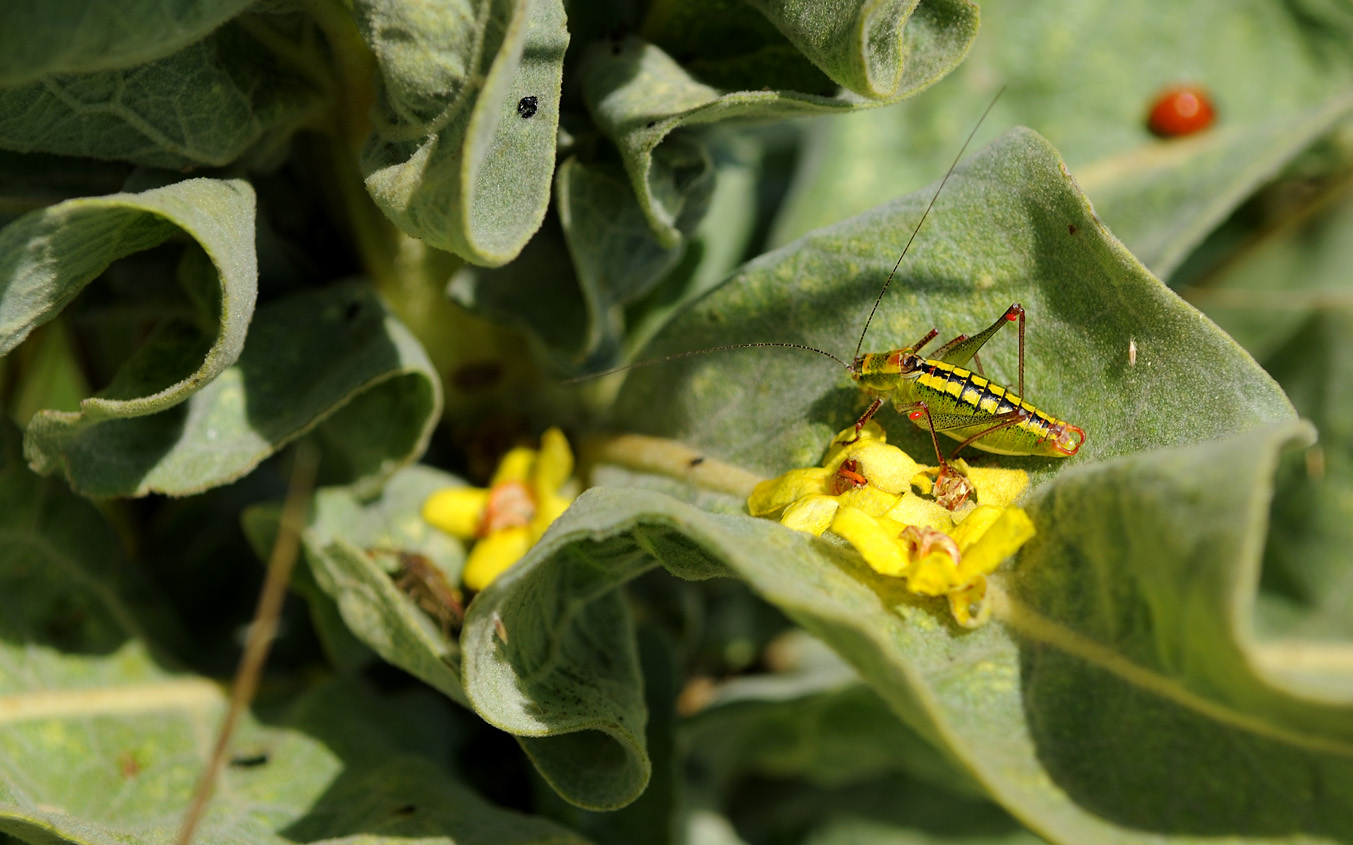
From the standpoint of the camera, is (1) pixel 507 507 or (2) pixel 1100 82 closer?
(1) pixel 507 507

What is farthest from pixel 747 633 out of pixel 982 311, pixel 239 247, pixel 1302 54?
pixel 1302 54

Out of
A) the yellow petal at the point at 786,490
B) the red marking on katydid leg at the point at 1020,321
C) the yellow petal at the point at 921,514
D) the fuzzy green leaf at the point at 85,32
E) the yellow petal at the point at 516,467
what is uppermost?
the fuzzy green leaf at the point at 85,32

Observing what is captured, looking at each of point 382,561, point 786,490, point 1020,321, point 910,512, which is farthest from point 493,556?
point 1020,321

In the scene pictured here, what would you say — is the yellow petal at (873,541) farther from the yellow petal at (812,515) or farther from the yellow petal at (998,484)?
the yellow petal at (998,484)

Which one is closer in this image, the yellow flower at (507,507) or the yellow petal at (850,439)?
the yellow petal at (850,439)

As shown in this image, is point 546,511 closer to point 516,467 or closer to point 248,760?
point 516,467

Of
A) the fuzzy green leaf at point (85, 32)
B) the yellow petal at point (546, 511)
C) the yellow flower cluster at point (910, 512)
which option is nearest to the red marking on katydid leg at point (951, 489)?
the yellow flower cluster at point (910, 512)

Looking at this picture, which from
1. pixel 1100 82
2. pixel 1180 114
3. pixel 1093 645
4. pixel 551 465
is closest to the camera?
pixel 1093 645
